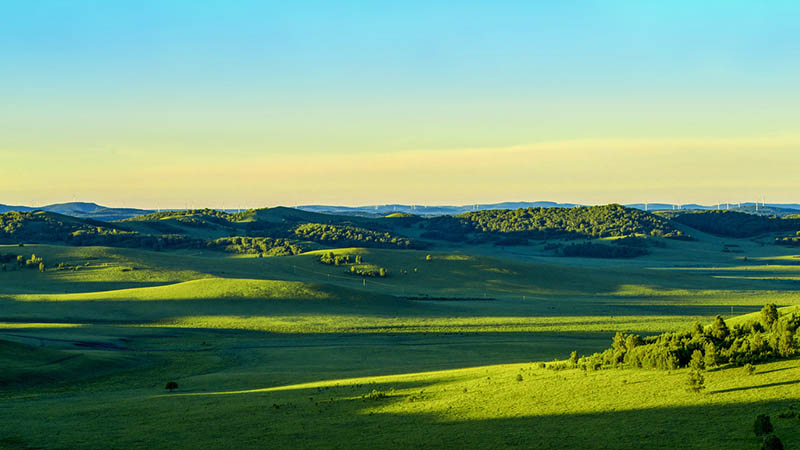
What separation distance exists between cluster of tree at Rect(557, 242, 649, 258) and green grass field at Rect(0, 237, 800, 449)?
2061 inches

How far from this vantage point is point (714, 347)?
23328 millimetres

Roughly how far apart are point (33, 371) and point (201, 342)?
15.1 metres

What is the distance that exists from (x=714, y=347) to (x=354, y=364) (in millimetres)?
19200

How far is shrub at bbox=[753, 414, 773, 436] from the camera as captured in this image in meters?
15.4

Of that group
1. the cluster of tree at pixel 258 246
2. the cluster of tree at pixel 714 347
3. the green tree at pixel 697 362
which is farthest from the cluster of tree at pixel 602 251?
the green tree at pixel 697 362

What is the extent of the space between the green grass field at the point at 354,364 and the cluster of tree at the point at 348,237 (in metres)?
58.4

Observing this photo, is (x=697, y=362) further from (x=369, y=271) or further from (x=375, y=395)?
(x=369, y=271)

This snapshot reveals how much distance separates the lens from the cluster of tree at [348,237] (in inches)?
6358

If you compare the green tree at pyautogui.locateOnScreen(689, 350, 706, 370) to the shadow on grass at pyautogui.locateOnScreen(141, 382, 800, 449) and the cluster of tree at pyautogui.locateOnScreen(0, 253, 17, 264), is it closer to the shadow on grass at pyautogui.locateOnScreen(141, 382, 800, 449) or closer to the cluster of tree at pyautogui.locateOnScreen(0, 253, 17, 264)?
the shadow on grass at pyautogui.locateOnScreen(141, 382, 800, 449)

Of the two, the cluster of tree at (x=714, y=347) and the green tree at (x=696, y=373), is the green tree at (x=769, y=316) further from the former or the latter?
the green tree at (x=696, y=373)

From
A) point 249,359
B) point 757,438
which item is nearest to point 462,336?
point 249,359

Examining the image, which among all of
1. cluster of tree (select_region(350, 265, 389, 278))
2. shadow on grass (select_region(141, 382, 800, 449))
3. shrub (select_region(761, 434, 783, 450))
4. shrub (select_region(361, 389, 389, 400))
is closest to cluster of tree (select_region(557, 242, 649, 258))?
cluster of tree (select_region(350, 265, 389, 278))

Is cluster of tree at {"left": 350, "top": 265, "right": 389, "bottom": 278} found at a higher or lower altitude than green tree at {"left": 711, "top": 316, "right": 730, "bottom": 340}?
lower

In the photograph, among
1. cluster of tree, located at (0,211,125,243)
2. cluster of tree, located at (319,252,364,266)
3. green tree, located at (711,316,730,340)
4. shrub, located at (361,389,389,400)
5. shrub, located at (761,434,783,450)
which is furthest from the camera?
cluster of tree, located at (0,211,125,243)
